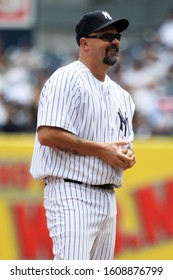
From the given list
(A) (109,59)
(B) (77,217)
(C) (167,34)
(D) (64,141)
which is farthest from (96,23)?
(C) (167,34)

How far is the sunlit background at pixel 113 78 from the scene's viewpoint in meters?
8.95

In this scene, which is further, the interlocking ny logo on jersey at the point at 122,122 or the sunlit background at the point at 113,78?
the sunlit background at the point at 113,78

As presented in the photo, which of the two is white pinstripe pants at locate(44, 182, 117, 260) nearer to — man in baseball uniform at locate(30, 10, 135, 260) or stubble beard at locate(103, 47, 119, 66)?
man in baseball uniform at locate(30, 10, 135, 260)

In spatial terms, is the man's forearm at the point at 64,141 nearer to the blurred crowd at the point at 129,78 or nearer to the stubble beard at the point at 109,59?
the stubble beard at the point at 109,59

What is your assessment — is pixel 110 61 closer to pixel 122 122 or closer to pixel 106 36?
pixel 106 36

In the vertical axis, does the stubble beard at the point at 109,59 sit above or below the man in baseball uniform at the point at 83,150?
above

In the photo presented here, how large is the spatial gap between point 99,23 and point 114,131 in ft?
2.16

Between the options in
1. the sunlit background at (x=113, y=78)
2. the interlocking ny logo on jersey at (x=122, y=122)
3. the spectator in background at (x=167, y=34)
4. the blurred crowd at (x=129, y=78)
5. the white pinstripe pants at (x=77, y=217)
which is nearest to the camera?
the white pinstripe pants at (x=77, y=217)

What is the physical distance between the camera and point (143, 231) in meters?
9.02

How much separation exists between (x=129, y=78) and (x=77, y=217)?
26.0 ft

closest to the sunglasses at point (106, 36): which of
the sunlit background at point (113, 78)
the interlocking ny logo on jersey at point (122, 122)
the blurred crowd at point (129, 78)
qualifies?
the interlocking ny logo on jersey at point (122, 122)
